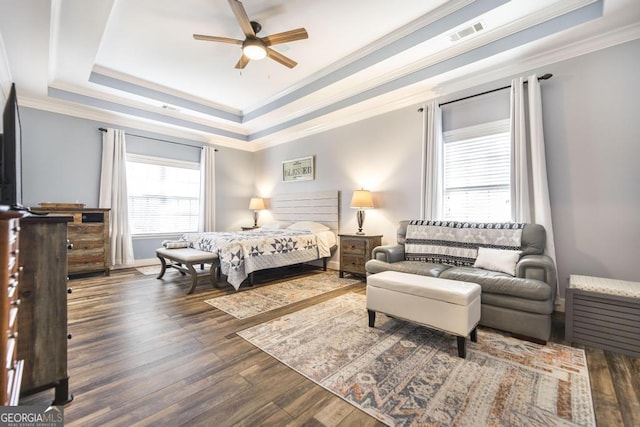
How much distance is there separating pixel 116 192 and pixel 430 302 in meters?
5.31

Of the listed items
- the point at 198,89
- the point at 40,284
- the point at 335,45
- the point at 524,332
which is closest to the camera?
the point at 40,284

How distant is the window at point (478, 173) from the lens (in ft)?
10.9

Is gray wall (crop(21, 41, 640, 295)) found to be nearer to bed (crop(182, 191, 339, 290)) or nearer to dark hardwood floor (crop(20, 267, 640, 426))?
bed (crop(182, 191, 339, 290))

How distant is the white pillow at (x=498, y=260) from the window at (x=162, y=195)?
5.42 m

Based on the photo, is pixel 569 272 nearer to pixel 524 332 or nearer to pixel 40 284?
pixel 524 332

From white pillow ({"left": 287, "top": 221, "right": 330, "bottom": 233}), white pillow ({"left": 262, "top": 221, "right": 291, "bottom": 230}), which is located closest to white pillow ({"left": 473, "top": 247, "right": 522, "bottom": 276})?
A: white pillow ({"left": 287, "top": 221, "right": 330, "bottom": 233})

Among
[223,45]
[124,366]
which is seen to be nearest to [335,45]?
[223,45]

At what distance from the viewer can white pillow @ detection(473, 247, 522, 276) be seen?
268 cm

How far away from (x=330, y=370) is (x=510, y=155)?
299 centimetres

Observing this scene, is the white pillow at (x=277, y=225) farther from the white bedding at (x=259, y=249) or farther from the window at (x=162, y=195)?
the window at (x=162, y=195)

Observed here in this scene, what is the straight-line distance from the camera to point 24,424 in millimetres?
1068

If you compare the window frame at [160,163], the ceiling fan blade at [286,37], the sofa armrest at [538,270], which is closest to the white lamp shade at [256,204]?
the window frame at [160,163]

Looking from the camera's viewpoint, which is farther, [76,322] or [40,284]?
[76,322]

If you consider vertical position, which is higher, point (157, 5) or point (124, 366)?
point (157, 5)
